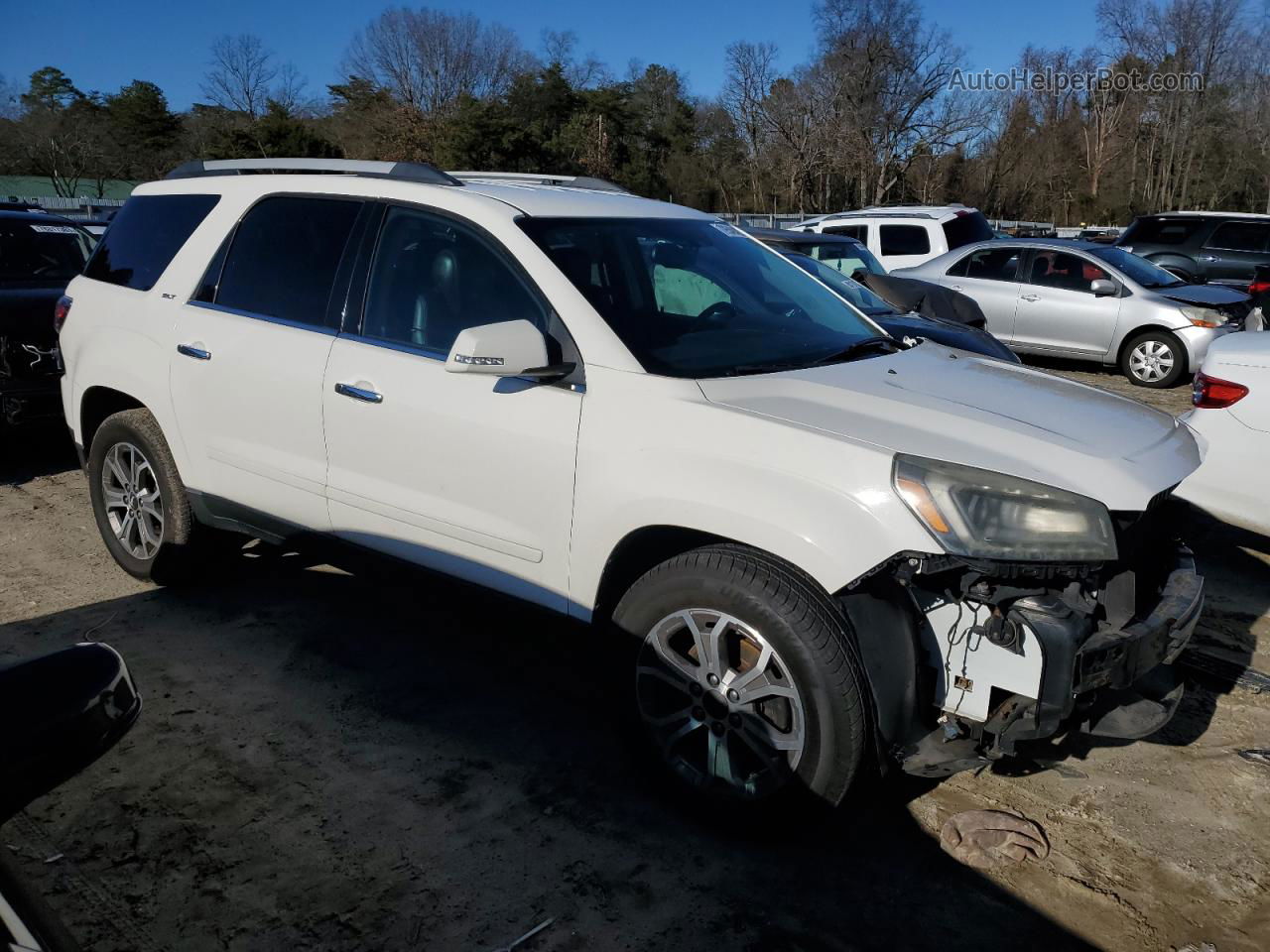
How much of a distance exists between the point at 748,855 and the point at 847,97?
1767 inches

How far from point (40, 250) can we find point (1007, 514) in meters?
7.77

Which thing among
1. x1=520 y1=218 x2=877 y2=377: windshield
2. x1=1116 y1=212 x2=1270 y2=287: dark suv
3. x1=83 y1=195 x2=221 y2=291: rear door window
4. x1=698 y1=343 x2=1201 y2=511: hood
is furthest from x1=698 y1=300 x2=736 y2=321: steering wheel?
x1=1116 y1=212 x2=1270 y2=287: dark suv

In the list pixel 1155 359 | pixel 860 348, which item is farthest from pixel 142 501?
pixel 1155 359

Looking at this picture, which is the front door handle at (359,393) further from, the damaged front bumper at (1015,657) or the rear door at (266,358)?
the damaged front bumper at (1015,657)

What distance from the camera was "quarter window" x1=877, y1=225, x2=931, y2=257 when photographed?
14.7 meters

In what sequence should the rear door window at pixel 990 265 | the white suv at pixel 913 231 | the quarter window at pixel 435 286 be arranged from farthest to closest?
the white suv at pixel 913 231 → the rear door window at pixel 990 265 → the quarter window at pixel 435 286

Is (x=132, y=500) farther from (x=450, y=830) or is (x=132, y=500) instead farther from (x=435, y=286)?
(x=450, y=830)

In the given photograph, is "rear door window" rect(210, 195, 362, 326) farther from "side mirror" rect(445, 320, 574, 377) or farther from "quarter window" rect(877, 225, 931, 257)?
"quarter window" rect(877, 225, 931, 257)

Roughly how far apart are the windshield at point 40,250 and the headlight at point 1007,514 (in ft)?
23.5

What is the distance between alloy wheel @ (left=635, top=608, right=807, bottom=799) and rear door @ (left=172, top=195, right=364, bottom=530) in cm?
159

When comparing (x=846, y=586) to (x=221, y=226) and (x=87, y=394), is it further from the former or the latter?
(x=87, y=394)

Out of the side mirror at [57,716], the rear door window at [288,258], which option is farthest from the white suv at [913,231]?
the side mirror at [57,716]

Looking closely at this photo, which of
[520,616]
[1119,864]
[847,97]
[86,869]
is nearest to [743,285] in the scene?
[520,616]

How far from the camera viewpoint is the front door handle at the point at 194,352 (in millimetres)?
4109
